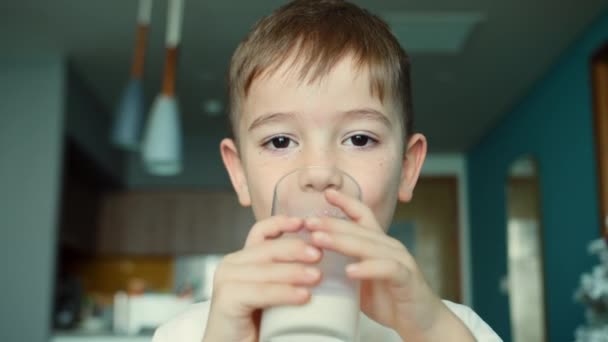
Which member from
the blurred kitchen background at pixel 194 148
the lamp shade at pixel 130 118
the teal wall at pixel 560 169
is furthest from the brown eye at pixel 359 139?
the teal wall at pixel 560 169

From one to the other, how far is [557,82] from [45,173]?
329 centimetres

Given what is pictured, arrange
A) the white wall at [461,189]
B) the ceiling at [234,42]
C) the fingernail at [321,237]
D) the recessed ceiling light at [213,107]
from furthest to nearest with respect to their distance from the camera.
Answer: the white wall at [461,189] → the recessed ceiling light at [213,107] → the ceiling at [234,42] → the fingernail at [321,237]

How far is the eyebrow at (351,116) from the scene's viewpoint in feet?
2.59

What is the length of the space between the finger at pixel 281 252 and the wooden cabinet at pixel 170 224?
5.85m

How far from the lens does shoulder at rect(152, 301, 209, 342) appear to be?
939 mm

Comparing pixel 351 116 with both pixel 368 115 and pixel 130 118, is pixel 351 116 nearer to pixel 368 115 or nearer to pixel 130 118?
pixel 368 115

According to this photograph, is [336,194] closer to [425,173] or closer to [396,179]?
[396,179]

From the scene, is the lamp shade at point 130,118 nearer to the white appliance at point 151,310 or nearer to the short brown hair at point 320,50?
the white appliance at point 151,310

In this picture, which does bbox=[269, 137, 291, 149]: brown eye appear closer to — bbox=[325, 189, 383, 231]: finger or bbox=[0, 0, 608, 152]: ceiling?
bbox=[325, 189, 383, 231]: finger

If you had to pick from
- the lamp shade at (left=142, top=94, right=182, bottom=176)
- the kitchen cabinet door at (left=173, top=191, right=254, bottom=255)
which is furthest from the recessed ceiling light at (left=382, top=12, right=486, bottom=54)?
the kitchen cabinet door at (left=173, top=191, right=254, bottom=255)

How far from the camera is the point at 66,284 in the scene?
18.5ft

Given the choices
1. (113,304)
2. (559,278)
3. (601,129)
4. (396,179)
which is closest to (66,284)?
(113,304)

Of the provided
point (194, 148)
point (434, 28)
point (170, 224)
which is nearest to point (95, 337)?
point (170, 224)

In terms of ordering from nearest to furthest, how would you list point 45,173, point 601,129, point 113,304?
point 601,129 → point 45,173 → point 113,304
